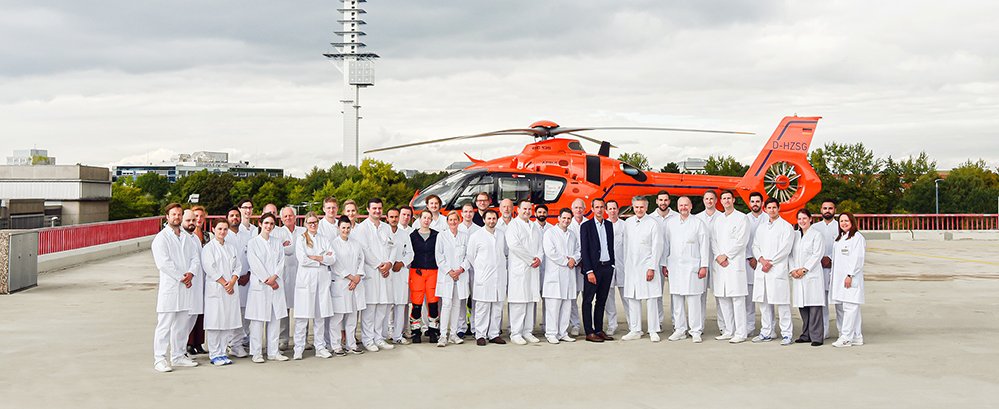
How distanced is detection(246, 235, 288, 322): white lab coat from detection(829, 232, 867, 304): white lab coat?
6.33 metres

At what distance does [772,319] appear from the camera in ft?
29.9

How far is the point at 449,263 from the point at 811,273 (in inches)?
168

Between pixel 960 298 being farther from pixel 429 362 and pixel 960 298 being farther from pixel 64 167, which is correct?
pixel 64 167

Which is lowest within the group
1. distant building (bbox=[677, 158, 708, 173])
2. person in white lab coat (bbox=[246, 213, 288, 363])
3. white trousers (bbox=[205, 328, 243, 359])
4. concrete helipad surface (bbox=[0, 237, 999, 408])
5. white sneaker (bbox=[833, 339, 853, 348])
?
concrete helipad surface (bbox=[0, 237, 999, 408])

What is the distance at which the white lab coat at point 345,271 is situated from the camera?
8.20 meters

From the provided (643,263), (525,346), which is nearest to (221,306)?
(525,346)

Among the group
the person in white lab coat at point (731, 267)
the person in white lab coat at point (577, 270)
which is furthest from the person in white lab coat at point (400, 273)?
the person in white lab coat at point (731, 267)

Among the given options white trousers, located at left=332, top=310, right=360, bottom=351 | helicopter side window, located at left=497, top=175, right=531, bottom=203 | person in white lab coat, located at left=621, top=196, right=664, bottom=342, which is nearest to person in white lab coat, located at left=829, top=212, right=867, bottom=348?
person in white lab coat, located at left=621, top=196, right=664, bottom=342

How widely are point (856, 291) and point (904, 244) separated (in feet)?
69.9

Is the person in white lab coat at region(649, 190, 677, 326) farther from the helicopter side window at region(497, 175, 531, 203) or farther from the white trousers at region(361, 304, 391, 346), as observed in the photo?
the helicopter side window at region(497, 175, 531, 203)

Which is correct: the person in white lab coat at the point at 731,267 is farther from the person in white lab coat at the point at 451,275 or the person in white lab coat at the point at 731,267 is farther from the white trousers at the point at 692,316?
the person in white lab coat at the point at 451,275

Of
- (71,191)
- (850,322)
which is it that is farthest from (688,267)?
(71,191)

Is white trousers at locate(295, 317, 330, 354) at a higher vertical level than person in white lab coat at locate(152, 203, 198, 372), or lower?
lower

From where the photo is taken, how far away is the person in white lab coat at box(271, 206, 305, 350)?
27.6 ft
